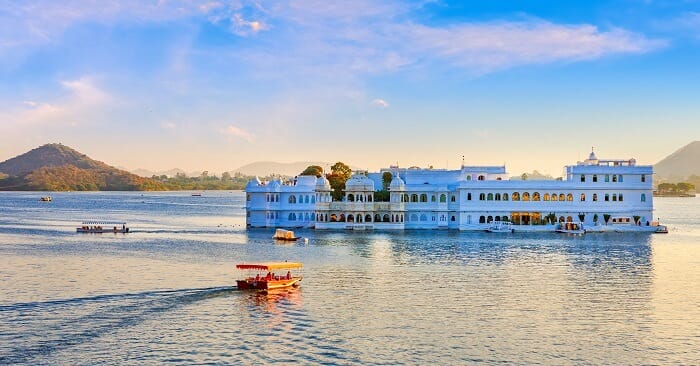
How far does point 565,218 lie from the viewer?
91188mm

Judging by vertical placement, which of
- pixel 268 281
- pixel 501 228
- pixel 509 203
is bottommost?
pixel 268 281

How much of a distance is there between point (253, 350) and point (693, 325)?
2197cm

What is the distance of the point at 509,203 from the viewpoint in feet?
299

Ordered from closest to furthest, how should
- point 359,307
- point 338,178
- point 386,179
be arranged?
point 359,307 → point 386,179 → point 338,178

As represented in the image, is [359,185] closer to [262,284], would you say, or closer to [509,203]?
[509,203]

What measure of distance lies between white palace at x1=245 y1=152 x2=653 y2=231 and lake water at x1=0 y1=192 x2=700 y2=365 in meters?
23.4

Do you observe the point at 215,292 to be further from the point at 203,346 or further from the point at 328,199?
the point at 328,199

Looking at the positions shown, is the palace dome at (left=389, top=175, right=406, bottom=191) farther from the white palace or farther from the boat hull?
the boat hull

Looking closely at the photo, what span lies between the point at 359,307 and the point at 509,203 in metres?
56.6

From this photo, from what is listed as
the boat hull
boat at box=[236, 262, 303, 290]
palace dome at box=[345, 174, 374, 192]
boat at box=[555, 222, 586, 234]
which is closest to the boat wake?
the boat hull

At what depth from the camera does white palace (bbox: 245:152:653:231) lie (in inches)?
3575

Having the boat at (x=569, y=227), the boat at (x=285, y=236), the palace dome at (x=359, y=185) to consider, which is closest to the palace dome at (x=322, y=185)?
the palace dome at (x=359, y=185)

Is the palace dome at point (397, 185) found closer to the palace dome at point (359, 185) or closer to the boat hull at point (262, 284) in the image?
the palace dome at point (359, 185)

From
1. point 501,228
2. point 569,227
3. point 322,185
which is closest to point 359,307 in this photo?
point 501,228
